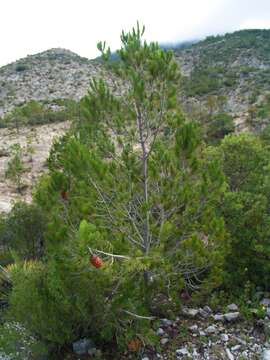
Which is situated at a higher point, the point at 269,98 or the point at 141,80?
the point at 141,80

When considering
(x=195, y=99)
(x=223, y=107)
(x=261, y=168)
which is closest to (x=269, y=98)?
(x=223, y=107)

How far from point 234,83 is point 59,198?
4956 centimetres

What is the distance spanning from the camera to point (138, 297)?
6.76m

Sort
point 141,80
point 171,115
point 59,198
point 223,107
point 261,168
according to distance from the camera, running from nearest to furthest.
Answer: point 141,80
point 171,115
point 59,198
point 261,168
point 223,107

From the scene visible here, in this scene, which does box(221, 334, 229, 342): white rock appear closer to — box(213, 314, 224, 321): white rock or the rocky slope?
box(213, 314, 224, 321): white rock

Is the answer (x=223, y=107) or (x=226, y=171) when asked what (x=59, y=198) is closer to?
(x=226, y=171)

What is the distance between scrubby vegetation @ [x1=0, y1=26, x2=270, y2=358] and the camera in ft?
20.2

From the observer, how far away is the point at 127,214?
6824 mm

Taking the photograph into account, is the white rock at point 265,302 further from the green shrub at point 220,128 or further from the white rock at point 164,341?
the green shrub at point 220,128

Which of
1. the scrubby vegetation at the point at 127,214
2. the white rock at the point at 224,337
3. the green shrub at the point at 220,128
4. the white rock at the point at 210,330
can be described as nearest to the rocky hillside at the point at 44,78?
the green shrub at the point at 220,128

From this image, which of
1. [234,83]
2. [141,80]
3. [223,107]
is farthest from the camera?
[234,83]

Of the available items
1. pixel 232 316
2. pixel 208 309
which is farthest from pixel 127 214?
pixel 232 316

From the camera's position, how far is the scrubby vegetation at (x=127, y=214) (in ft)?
20.2

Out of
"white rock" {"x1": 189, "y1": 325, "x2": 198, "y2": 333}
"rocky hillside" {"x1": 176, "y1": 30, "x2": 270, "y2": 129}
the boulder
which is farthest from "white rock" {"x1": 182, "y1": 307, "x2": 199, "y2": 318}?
"rocky hillside" {"x1": 176, "y1": 30, "x2": 270, "y2": 129}
